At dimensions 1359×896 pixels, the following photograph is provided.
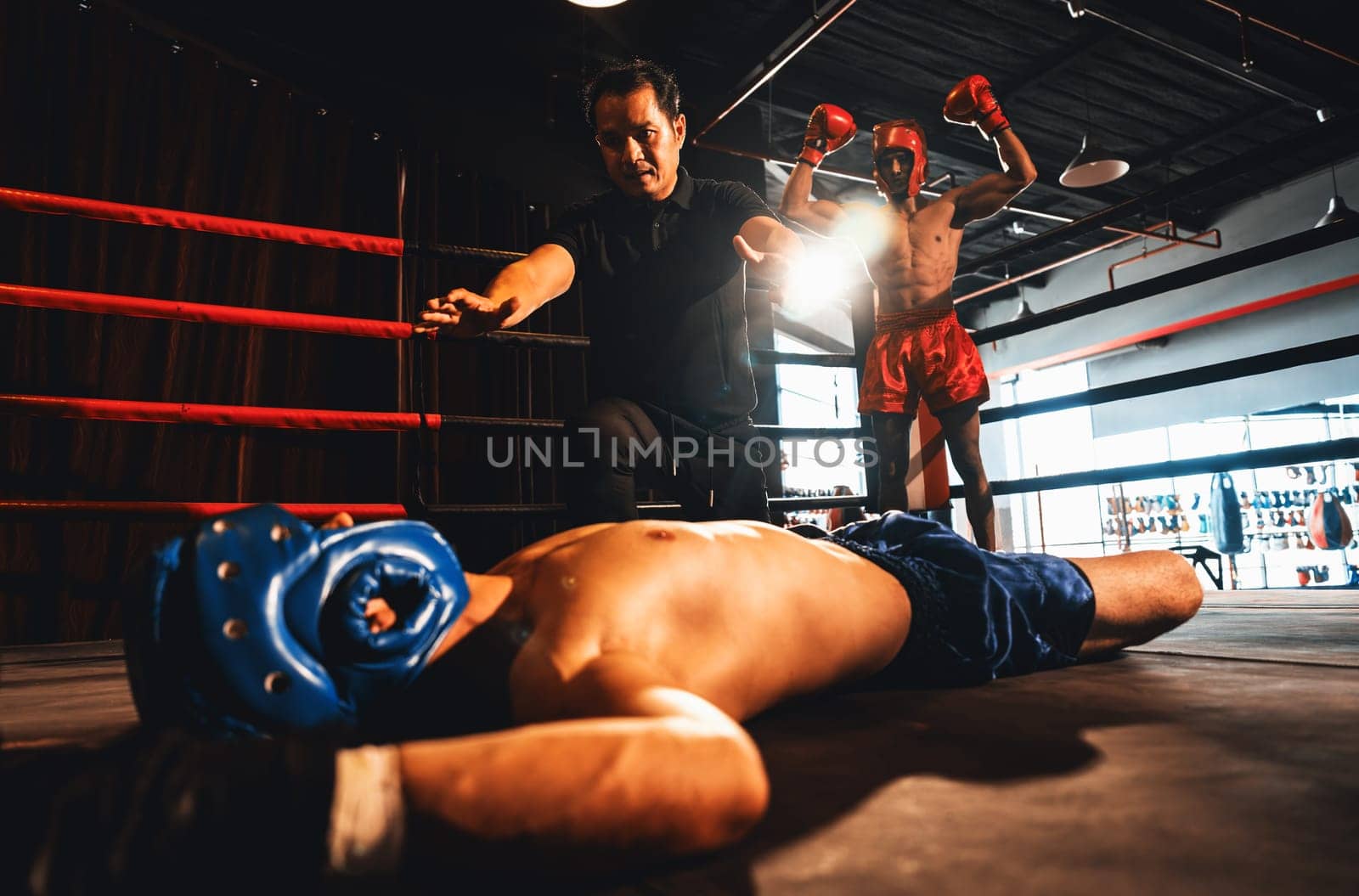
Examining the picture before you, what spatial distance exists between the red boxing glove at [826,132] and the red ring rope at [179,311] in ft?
5.94

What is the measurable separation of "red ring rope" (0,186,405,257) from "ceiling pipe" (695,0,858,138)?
2887 mm

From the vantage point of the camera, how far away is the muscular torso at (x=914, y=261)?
313 cm

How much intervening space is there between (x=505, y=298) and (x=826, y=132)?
6.36 ft

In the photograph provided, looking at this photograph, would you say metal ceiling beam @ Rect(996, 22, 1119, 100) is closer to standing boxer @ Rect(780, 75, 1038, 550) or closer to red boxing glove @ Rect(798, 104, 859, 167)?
standing boxer @ Rect(780, 75, 1038, 550)

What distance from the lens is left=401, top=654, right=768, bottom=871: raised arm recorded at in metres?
0.54

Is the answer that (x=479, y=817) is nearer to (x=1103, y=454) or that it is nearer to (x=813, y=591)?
(x=813, y=591)

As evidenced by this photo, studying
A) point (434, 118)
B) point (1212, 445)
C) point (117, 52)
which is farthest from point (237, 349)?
point (1212, 445)

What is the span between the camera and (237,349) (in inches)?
123

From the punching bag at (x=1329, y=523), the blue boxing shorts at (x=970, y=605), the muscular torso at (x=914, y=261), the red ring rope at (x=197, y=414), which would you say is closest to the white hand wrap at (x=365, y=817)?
the blue boxing shorts at (x=970, y=605)

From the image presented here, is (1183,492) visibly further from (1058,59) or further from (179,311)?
(179,311)

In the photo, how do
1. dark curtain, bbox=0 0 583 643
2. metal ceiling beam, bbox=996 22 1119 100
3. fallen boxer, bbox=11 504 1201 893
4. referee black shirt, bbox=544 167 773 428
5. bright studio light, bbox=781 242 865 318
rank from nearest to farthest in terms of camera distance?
fallen boxer, bbox=11 504 1201 893
referee black shirt, bbox=544 167 773 428
dark curtain, bbox=0 0 583 643
metal ceiling beam, bbox=996 22 1119 100
bright studio light, bbox=781 242 865 318

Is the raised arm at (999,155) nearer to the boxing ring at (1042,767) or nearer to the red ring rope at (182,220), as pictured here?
the boxing ring at (1042,767)

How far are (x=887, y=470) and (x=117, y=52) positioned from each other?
3.25 metres

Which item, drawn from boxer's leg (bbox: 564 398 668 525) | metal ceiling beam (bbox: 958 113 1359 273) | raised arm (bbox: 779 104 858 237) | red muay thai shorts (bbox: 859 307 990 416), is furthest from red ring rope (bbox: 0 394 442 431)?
metal ceiling beam (bbox: 958 113 1359 273)
